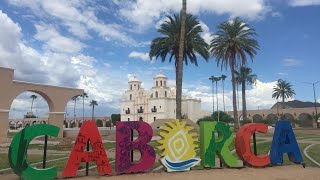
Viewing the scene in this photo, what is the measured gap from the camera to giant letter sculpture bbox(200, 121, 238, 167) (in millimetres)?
15359

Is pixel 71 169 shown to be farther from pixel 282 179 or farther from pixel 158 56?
pixel 158 56

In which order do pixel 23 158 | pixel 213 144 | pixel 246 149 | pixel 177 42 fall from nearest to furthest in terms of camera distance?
pixel 23 158, pixel 213 144, pixel 246 149, pixel 177 42

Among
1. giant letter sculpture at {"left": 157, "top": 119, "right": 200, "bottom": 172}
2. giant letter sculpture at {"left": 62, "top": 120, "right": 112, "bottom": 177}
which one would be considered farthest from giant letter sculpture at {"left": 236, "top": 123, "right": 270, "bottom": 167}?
giant letter sculpture at {"left": 62, "top": 120, "right": 112, "bottom": 177}

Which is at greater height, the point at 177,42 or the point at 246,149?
the point at 177,42

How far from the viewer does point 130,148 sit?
14.1m

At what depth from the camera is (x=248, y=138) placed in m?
16.0

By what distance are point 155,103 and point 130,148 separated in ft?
299

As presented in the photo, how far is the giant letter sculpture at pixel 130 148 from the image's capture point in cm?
1398

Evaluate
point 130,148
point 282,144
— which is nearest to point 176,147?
point 130,148

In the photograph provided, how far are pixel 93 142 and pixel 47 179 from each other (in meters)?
2.06

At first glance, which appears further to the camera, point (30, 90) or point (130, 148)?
point (30, 90)

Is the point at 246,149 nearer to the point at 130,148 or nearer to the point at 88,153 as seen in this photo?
the point at 130,148

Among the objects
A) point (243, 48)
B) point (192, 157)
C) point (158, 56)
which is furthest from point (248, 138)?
point (243, 48)

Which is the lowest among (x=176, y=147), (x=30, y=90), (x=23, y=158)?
(x=23, y=158)
